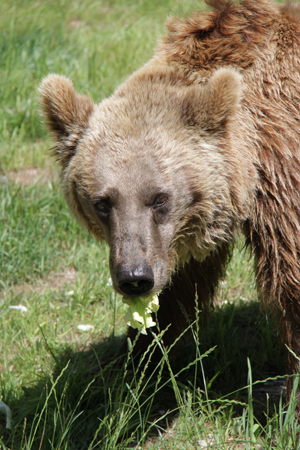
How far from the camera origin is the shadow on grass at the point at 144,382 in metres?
3.49

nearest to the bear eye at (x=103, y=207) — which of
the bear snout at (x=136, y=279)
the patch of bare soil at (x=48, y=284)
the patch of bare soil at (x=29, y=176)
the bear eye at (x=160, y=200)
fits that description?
the bear eye at (x=160, y=200)

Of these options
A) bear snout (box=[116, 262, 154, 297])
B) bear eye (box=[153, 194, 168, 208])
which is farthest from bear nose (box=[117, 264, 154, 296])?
bear eye (box=[153, 194, 168, 208])

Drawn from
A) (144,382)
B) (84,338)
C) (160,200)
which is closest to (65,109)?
(160,200)

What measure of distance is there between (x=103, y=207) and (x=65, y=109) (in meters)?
0.76

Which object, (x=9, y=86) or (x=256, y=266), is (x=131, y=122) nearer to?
(x=256, y=266)

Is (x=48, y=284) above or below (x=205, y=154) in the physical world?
below

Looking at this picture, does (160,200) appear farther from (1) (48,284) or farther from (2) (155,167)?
(1) (48,284)

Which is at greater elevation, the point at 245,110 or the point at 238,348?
the point at 245,110

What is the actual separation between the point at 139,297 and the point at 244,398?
1382 millimetres

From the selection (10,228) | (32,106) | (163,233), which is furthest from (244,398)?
(32,106)

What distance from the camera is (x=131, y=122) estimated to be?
3.25 metres

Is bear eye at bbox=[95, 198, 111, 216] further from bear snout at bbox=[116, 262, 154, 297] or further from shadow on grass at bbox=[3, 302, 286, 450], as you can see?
shadow on grass at bbox=[3, 302, 286, 450]

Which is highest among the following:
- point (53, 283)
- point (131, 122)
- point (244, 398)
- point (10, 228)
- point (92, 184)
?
point (131, 122)

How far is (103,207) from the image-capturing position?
10.6 feet
